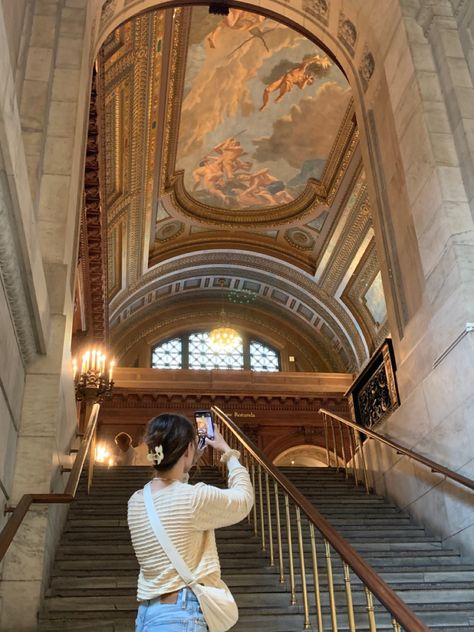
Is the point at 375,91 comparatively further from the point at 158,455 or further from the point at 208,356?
the point at 208,356

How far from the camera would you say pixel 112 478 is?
784 cm

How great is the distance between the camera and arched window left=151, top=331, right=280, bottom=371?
19.7 metres

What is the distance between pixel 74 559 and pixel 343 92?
39.1ft

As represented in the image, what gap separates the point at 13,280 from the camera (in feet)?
13.6

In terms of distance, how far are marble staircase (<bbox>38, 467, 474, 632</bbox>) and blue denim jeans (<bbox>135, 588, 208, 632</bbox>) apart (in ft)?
7.24

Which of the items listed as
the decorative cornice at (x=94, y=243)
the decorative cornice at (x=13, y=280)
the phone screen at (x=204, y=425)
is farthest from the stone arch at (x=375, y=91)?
the phone screen at (x=204, y=425)

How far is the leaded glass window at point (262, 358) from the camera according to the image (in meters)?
20.0

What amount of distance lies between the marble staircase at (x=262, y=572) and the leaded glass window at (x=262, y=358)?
12.8 m

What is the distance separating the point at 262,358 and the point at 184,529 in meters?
18.1

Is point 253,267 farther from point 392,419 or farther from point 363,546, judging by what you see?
point 363,546

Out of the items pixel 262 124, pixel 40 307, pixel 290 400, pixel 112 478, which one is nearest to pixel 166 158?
pixel 262 124

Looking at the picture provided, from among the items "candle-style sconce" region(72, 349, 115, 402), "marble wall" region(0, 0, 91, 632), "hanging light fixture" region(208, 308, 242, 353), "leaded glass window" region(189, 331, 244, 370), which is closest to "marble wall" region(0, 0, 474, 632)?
"marble wall" region(0, 0, 91, 632)

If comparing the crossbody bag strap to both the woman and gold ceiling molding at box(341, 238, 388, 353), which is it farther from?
gold ceiling molding at box(341, 238, 388, 353)

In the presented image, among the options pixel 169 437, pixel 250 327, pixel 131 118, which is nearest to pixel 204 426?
pixel 169 437
